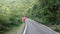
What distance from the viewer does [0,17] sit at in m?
19.0

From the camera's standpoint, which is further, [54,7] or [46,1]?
[46,1]

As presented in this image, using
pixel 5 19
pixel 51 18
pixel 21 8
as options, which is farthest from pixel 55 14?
pixel 21 8

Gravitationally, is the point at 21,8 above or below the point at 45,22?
below

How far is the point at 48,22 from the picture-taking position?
111 feet

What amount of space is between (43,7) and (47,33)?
16.9m

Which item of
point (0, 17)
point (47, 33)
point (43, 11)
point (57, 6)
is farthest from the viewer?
point (43, 11)

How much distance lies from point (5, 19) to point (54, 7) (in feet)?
52.3

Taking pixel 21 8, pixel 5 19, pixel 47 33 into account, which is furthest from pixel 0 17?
pixel 21 8

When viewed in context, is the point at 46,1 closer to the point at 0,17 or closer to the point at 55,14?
the point at 55,14

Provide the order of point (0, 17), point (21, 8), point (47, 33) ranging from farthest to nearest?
point (21, 8)
point (47, 33)
point (0, 17)

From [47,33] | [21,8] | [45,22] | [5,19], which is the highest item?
[5,19]

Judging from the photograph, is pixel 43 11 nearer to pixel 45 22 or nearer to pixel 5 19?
pixel 45 22

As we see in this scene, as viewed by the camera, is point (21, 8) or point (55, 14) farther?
point (21, 8)

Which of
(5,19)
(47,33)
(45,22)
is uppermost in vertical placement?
(5,19)
